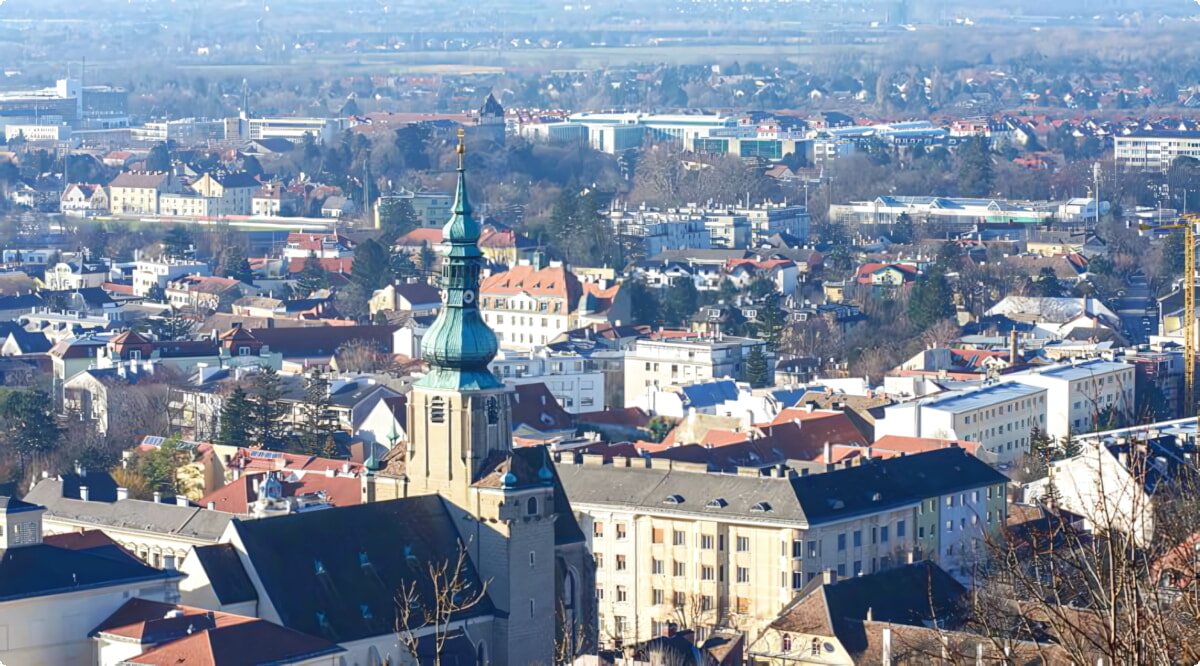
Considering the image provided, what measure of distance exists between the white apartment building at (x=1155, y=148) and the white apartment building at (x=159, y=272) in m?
54.7

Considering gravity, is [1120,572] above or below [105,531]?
above

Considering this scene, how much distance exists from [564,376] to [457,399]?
85.4ft

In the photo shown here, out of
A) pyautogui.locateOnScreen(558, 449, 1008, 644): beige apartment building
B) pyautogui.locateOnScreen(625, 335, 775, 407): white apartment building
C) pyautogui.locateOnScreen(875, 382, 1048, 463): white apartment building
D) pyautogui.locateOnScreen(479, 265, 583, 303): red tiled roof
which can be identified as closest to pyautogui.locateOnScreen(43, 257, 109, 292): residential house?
pyautogui.locateOnScreen(479, 265, 583, 303): red tiled roof

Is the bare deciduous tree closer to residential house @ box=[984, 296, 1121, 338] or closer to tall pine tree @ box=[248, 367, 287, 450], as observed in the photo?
tall pine tree @ box=[248, 367, 287, 450]

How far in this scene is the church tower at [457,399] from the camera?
32406mm

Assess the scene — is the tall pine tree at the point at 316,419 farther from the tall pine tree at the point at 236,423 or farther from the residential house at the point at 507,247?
the residential house at the point at 507,247

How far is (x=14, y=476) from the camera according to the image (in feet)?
155

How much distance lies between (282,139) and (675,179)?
31.5m

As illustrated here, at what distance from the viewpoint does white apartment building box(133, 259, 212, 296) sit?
81275 mm

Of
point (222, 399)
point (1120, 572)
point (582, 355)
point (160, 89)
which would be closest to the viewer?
point (1120, 572)

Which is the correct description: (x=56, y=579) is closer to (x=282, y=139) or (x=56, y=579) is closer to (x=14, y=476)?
(x=14, y=476)

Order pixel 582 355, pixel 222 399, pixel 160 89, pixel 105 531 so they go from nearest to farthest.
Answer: pixel 105 531, pixel 222 399, pixel 582 355, pixel 160 89

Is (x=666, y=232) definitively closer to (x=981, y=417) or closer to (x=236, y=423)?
(x=981, y=417)

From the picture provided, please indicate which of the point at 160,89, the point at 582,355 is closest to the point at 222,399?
the point at 582,355
